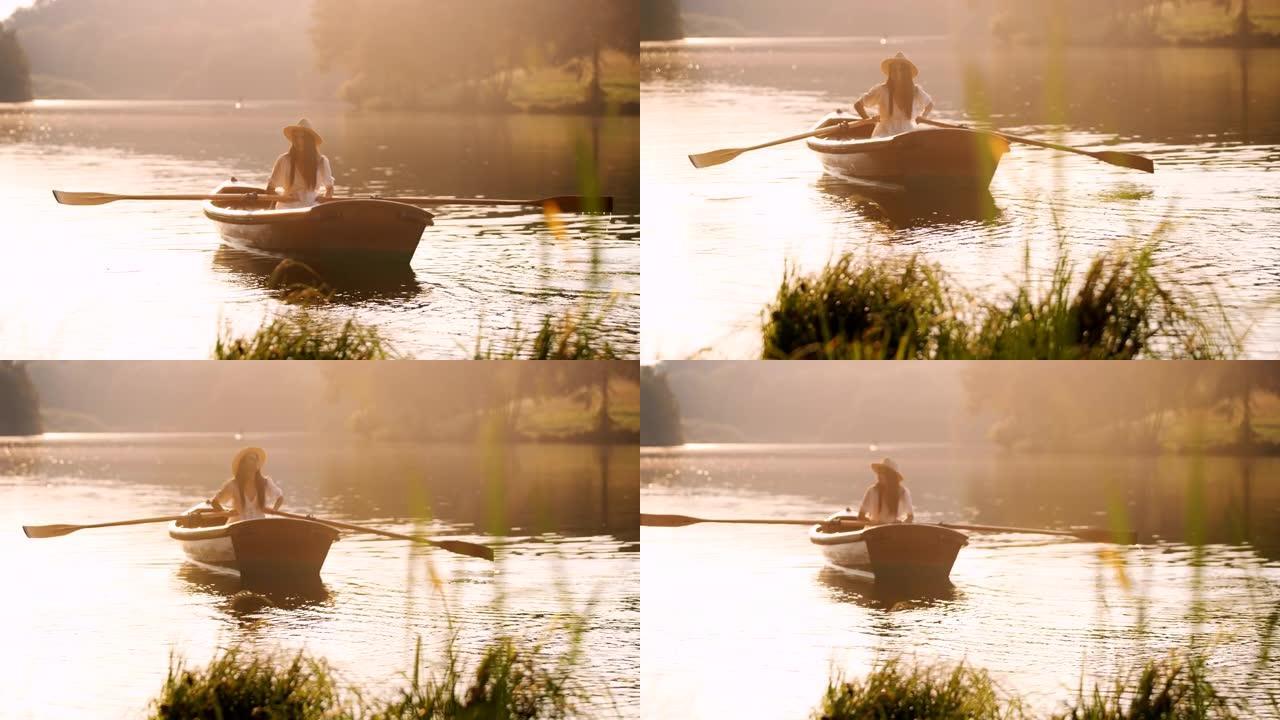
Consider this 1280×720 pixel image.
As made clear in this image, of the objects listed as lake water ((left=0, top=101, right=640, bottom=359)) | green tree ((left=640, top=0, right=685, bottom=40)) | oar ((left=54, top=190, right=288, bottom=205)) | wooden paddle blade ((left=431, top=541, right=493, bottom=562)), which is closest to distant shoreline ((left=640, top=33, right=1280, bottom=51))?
green tree ((left=640, top=0, right=685, bottom=40))

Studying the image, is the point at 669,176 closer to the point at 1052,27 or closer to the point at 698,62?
the point at 698,62

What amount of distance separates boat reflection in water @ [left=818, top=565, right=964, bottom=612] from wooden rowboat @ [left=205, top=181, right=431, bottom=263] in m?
3.62

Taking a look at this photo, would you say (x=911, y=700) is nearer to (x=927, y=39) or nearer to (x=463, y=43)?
(x=927, y=39)

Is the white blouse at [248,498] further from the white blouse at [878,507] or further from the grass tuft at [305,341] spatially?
the white blouse at [878,507]

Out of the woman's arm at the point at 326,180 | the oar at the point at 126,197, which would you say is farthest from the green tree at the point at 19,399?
the woman's arm at the point at 326,180

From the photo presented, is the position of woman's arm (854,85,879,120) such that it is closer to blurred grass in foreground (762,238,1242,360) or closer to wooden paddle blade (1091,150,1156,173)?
wooden paddle blade (1091,150,1156,173)

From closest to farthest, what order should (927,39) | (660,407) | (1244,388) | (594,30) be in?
(660,407) → (1244,388) → (594,30) → (927,39)

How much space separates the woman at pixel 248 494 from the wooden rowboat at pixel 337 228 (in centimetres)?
135

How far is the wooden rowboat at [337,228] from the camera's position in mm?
8617

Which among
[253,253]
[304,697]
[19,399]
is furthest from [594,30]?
[304,697]

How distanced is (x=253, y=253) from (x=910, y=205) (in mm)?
4418

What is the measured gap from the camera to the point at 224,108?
15.7 metres

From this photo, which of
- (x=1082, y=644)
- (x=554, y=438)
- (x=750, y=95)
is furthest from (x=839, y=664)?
(x=750, y=95)

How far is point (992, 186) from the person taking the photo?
34.1 feet
